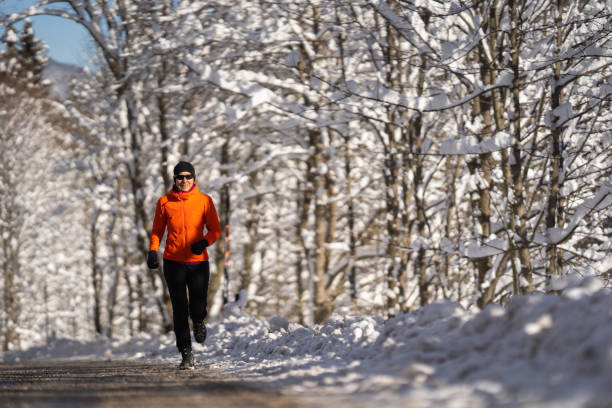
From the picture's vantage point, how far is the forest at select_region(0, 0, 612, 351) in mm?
8039

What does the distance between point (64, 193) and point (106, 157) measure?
7.50 metres

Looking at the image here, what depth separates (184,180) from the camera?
691 centimetres

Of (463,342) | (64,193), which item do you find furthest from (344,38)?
(64,193)

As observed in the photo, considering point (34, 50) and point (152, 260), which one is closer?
point (152, 260)

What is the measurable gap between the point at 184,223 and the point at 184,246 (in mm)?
224

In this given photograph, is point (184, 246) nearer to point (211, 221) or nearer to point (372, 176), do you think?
point (211, 221)

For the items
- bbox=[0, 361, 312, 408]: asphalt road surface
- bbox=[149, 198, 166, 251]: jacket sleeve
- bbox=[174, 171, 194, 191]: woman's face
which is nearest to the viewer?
bbox=[0, 361, 312, 408]: asphalt road surface

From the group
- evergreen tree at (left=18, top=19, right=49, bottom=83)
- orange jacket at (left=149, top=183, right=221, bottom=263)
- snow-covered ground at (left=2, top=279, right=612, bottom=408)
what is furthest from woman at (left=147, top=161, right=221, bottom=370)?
evergreen tree at (left=18, top=19, right=49, bottom=83)

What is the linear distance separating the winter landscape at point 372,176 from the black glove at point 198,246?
1.13m

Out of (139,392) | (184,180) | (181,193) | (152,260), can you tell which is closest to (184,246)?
(152,260)

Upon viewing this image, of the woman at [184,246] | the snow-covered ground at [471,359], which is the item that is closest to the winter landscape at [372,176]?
the snow-covered ground at [471,359]

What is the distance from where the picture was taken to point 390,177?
13477mm

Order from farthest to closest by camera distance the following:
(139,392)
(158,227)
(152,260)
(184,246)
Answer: (158,227) → (184,246) → (152,260) → (139,392)

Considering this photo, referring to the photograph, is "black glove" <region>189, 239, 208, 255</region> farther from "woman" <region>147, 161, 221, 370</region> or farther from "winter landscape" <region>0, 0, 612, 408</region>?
"winter landscape" <region>0, 0, 612, 408</region>
